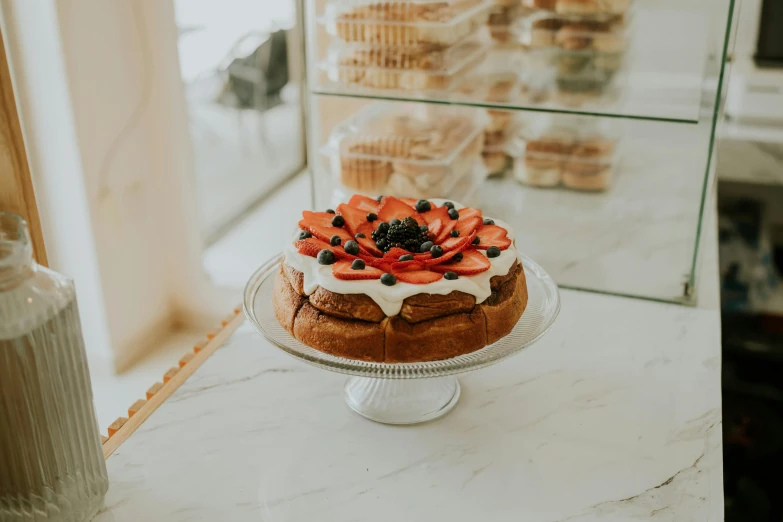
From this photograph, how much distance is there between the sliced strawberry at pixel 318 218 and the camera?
1.03 metres

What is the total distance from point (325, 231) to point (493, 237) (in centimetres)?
22

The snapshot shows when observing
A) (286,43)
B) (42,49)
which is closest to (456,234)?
(42,49)

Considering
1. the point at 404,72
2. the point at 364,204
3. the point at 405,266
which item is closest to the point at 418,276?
the point at 405,266

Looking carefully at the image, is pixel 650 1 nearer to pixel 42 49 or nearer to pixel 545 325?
pixel 545 325

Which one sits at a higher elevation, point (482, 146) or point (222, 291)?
point (482, 146)

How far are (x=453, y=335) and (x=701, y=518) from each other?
1.10 ft

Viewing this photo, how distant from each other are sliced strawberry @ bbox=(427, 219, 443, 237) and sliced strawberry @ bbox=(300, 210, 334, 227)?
136 mm

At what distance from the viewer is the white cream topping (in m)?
A: 0.89

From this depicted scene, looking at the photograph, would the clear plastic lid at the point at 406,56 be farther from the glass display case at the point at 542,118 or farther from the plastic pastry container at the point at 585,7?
the plastic pastry container at the point at 585,7

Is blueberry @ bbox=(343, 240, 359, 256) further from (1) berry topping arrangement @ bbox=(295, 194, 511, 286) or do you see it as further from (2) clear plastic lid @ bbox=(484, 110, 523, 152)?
(2) clear plastic lid @ bbox=(484, 110, 523, 152)

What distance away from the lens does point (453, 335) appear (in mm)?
909

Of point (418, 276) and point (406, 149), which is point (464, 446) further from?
point (406, 149)

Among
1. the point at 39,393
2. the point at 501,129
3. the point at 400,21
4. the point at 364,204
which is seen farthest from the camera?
the point at 501,129

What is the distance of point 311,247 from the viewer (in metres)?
0.97
